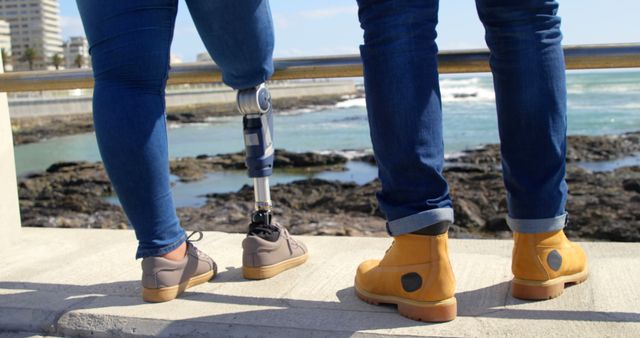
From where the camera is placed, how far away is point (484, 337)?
5.08ft

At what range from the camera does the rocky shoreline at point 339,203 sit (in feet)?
23.5

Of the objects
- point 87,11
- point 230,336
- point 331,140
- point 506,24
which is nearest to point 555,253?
point 506,24

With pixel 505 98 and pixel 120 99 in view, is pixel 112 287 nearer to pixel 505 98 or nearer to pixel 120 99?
pixel 120 99

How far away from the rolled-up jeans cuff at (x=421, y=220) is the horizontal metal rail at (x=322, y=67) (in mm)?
717

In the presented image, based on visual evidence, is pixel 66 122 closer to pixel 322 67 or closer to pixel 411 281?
pixel 322 67

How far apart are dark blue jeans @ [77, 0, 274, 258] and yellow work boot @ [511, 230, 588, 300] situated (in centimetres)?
97

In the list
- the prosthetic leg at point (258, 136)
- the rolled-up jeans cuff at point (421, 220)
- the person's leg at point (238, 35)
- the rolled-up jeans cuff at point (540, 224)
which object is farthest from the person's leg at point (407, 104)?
the prosthetic leg at point (258, 136)

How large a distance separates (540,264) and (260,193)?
0.93 metres

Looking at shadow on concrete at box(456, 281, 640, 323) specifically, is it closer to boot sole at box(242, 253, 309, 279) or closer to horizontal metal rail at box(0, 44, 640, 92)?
boot sole at box(242, 253, 309, 279)

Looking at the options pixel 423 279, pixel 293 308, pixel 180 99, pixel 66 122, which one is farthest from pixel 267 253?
pixel 180 99

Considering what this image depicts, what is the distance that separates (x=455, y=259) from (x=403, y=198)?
74 cm

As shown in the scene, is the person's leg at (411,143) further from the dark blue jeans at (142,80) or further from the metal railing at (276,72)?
the metal railing at (276,72)

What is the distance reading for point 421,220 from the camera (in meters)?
1.60

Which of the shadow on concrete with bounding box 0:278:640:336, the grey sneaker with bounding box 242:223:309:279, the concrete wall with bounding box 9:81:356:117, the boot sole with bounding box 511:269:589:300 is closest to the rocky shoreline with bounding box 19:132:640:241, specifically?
the grey sneaker with bounding box 242:223:309:279
